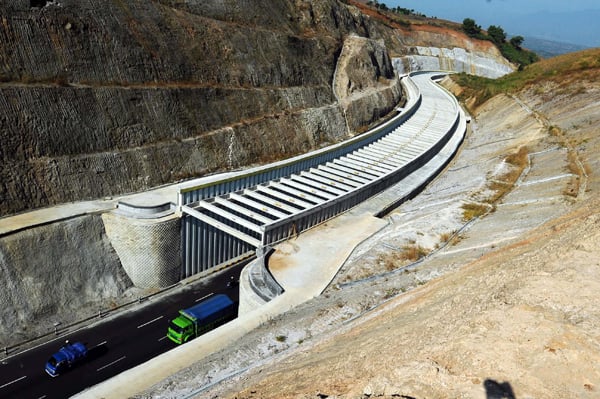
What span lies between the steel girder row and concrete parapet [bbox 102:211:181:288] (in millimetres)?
1632

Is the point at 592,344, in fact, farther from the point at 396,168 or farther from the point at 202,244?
the point at 396,168

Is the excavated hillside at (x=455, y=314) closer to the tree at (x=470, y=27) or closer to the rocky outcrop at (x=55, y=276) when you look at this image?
the rocky outcrop at (x=55, y=276)

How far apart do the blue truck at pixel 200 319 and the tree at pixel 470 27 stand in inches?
4935

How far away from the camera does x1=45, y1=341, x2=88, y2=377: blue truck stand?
24.3 meters

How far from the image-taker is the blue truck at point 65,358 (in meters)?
24.3

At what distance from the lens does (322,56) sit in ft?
205

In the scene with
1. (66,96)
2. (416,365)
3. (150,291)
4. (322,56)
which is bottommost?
(150,291)

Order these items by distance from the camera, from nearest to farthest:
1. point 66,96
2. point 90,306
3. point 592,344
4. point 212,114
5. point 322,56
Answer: point 592,344
point 90,306
point 66,96
point 212,114
point 322,56

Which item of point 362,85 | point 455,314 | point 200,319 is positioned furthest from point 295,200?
point 362,85

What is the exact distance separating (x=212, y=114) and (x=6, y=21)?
17.5 metres

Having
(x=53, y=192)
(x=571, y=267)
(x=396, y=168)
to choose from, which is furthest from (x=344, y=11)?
(x=571, y=267)

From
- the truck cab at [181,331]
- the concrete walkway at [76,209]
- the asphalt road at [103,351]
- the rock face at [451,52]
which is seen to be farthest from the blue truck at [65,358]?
the rock face at [451,52]

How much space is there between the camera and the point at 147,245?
106ft

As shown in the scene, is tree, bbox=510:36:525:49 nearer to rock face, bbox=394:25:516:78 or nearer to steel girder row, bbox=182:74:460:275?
rock face, bbox=394:25:516:78
